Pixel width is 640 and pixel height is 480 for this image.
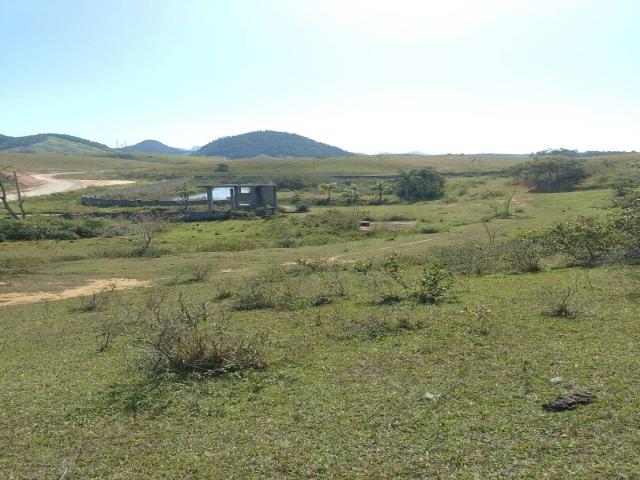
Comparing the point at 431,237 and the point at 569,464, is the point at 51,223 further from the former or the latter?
the point at 569,464

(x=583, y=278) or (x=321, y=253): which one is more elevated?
(x=583, y=278)

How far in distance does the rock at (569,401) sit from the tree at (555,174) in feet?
229

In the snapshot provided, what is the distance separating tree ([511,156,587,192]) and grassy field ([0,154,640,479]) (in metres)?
57.0

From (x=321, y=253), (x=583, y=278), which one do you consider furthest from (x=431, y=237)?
(x=583, y=278)

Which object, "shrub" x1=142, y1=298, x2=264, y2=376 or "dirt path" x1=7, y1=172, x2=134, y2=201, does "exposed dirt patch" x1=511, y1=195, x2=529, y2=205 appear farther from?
"dirt path" x1=7, y1=172, x2=134, y2=201

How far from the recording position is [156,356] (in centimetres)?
1155

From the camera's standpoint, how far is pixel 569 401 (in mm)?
8695

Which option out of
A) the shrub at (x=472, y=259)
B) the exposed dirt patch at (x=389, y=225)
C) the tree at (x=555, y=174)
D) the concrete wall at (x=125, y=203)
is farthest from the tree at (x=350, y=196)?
the shrub at (x=472, y=259)

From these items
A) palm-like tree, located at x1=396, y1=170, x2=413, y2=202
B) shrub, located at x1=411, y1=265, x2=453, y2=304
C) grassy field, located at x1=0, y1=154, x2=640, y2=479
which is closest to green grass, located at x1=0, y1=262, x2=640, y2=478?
grassy field, located at x1=0, y1=154, x2=640, y2=479

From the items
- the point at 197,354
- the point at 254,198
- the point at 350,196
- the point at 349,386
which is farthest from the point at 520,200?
the point at 197,354

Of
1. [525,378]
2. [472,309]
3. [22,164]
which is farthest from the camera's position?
[22,164]

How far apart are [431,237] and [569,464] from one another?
3322 cm

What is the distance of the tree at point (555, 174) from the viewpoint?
74.2m

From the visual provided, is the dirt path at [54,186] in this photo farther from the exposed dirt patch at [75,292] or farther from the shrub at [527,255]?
the shrub at [527,255]
